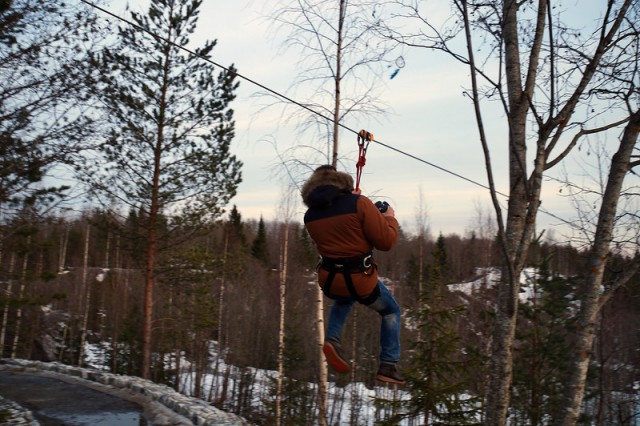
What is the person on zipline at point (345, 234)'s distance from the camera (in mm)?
3977

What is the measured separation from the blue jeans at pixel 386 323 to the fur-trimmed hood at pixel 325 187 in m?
0.95

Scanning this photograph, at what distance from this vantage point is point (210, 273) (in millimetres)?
15500

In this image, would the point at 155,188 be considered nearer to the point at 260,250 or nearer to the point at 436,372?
the point at 436,372

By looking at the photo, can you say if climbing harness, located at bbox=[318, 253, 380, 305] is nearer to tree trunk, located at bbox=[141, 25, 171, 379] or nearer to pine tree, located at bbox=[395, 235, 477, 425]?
pine tree, located at bbox=[395, 235, 477, 425]

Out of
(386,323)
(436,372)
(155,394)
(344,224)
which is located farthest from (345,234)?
(155,394)

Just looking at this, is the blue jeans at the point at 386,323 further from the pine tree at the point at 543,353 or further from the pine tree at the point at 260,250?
the pine tree at the point at 260,250

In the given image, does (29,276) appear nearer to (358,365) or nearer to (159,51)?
(159,51)

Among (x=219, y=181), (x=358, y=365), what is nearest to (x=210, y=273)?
(x=219, y=181)

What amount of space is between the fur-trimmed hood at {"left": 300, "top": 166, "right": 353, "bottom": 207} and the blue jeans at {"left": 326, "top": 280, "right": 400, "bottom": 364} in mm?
946

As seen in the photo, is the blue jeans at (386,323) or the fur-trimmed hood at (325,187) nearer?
the fur-trimmed hood at (325,187)

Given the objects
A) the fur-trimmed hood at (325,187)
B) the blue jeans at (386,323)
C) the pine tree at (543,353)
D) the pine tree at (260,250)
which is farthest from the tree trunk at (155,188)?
the pine tree at (260,250)

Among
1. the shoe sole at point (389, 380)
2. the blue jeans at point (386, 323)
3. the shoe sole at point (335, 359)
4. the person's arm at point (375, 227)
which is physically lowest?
the shoe sole at point (389, 380)

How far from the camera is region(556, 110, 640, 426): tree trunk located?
18.9 feet

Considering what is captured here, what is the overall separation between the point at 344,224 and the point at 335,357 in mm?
1177
